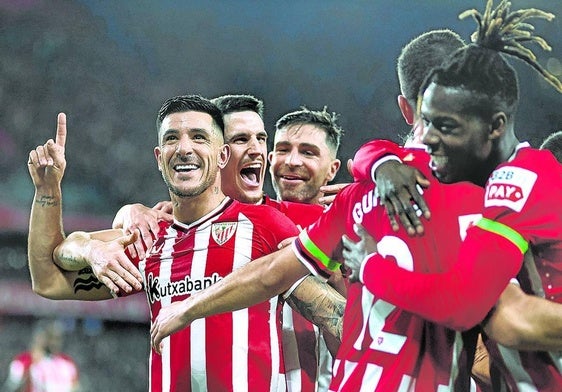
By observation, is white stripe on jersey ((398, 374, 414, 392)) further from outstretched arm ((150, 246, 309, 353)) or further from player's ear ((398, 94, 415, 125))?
player's ear ((398, 94, 415, 125))

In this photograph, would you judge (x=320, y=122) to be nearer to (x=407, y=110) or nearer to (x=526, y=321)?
(x=407, y=110)

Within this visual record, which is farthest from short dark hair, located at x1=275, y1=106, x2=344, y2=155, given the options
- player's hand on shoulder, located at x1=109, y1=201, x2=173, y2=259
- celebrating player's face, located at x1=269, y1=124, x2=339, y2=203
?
player's hand on shoulder, located at x1=109, y1=201, x2=173, y2=259

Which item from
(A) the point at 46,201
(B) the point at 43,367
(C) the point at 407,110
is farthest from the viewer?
Result: (B) the point at 43,367

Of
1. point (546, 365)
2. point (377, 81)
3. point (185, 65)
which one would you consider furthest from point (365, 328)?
point (185, 65)

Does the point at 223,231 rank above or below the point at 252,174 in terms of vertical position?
below

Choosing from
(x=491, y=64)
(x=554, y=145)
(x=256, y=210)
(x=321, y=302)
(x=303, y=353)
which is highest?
(x=491, y=64)

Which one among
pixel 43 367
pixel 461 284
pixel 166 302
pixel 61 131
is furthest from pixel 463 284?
pixel 43 367

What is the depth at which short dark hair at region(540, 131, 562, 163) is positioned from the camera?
2.54 meters

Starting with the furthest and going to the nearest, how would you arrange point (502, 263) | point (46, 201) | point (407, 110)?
1. point (46, 201)
2. point (407, 110)
3. point (502, 263)

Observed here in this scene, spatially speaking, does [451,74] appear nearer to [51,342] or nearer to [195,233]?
[195,233]

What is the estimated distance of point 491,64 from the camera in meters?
2.18

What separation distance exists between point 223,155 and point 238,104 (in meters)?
0.30

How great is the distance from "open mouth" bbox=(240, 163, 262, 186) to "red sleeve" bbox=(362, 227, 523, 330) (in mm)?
908

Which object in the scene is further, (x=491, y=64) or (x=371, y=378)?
(x=491, y=64)
